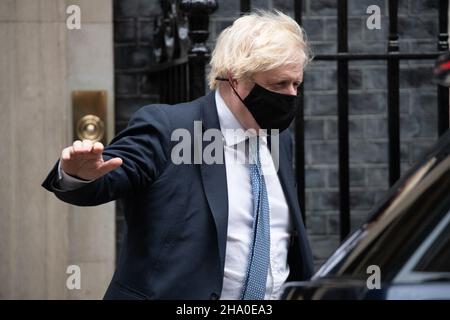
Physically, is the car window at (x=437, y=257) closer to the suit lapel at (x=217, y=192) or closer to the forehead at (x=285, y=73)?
the suit lapel at (x=217, y=192)

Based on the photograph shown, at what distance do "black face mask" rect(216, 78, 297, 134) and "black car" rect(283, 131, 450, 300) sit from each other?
3.64 feet

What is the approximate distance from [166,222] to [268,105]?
1.53 ft

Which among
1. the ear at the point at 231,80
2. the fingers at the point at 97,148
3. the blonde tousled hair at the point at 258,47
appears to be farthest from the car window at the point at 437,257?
the ear at the point at 231,80

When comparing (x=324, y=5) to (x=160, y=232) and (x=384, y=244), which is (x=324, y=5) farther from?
(x=384, y=244)

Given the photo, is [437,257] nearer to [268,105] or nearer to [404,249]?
[404,249]

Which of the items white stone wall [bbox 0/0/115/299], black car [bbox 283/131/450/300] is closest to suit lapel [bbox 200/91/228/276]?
black car [bbox 283/131/450/300]

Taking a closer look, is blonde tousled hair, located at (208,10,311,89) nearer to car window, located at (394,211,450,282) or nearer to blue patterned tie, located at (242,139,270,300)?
blue patterned tie, located at (242,139,270,300)

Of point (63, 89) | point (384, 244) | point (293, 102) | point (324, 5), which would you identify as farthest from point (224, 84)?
point (324, 5)

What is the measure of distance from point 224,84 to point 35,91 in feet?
7.29

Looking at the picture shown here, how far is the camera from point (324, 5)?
20.4 ft

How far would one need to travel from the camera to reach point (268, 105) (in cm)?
356

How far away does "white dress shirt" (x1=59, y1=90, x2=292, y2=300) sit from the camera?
342cm

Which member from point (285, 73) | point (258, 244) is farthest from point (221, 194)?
point (285, 73)

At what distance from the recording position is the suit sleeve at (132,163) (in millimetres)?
3205
